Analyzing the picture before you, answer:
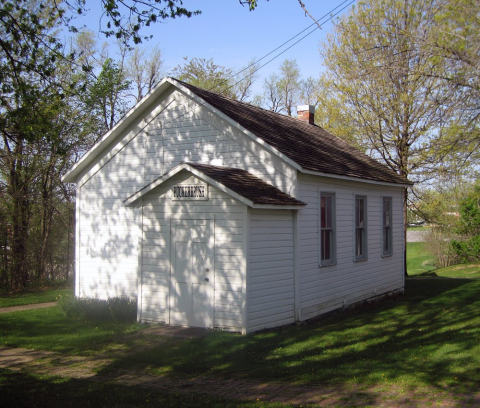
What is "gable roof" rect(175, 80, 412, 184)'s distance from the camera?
41.8 ft

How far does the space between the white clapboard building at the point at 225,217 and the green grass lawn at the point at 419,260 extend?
23.6 m

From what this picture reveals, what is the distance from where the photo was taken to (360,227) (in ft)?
51.3

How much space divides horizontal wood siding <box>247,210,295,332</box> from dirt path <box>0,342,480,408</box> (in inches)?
119

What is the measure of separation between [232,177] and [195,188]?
2.81ft

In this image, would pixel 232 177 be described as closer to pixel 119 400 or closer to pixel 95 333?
pixel 95 333

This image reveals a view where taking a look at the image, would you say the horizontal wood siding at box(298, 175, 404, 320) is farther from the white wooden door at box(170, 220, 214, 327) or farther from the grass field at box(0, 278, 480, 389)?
the white wooden door at box(170, 220, 214, 327)

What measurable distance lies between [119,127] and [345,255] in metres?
7.22

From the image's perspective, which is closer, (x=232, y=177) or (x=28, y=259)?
(x=232, y=177)

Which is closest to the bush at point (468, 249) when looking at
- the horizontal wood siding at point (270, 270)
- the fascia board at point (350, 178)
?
the fascia board at point (350, 178)

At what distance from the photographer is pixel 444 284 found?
20375mm

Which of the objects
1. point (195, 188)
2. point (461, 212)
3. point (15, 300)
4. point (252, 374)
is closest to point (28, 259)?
point (15, 300)

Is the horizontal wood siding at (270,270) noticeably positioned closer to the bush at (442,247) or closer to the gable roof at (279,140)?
the gable roof at (279,140)

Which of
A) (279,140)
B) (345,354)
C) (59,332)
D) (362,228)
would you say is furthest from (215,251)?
(362,228)

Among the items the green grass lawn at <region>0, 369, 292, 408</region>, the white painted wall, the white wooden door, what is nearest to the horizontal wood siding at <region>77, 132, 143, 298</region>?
the white painted wall
